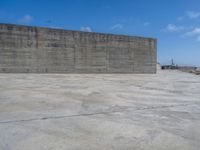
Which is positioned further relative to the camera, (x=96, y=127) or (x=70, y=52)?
(x=70, y=52)

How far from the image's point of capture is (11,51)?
1065 cm

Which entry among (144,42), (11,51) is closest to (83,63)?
(11,51)

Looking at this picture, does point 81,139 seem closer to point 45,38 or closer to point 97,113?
point 97,113

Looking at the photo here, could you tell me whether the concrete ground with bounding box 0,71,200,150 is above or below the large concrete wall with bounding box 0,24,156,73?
below

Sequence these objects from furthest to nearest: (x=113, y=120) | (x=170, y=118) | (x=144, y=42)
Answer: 1. (x=144, y=42)
2. (x=170, y=118)
3. (x=113, y=120)

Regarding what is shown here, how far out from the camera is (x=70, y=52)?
12328 millimetres

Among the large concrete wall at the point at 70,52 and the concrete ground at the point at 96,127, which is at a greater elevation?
the large concrete wall at the point at 70,52

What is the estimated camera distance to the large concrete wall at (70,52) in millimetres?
10719

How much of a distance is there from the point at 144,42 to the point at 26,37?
9.30 metres

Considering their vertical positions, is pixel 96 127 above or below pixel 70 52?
below

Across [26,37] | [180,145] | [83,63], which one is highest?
[26,37]

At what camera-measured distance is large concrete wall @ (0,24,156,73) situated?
10.7 metres

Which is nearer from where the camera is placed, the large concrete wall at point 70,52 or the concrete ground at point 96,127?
the concrete ground at point 96,127

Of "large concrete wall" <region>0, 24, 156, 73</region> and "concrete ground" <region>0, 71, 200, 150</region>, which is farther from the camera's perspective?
"large concrete wall" <region>0, 24, 156, 73</region>
